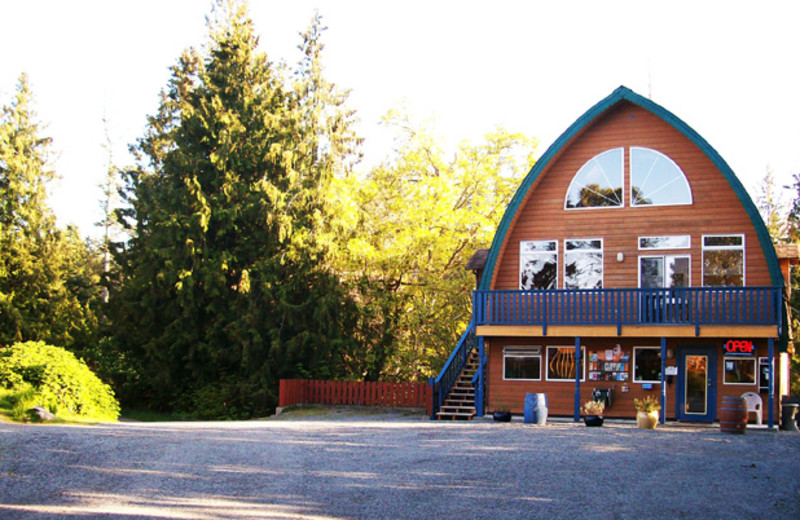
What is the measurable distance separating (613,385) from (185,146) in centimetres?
1885

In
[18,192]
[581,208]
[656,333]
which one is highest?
[18,192]

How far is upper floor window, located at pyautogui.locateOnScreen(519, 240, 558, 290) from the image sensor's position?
78.8 ft

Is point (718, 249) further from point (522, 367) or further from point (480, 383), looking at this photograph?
point (480, 383)

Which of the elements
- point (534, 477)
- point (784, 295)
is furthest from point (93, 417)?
point (784, 295)

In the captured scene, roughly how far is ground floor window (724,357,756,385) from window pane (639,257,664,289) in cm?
274

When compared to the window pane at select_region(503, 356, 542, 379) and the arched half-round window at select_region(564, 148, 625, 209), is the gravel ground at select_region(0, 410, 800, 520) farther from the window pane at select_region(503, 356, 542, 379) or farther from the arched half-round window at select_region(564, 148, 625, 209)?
the arched half-round window at select_region(564, 148, 625, 209)

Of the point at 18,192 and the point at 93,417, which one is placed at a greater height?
the point at 18,192

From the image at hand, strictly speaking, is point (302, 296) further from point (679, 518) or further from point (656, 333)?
point (679, 518)

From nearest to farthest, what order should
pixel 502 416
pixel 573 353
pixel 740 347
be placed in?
pixel 502 416
pixel 740 347
pixel 573 353

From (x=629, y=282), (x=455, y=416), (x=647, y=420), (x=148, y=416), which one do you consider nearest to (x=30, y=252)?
(x=148, y=416)

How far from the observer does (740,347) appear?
71.7 feet

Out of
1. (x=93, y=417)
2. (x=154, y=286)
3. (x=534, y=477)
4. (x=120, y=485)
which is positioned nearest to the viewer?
(x=120, y=485)

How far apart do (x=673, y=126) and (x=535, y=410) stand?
883 cm

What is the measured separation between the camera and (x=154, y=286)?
1214 inches
